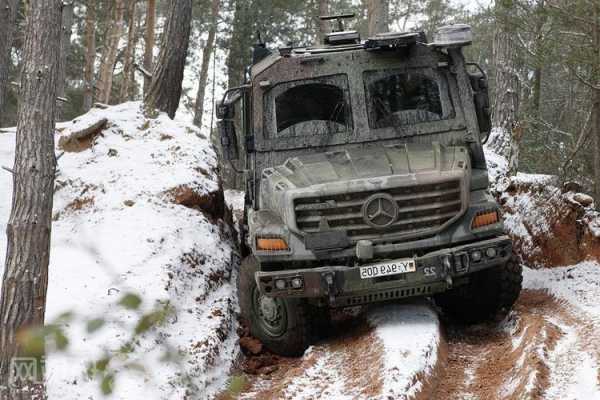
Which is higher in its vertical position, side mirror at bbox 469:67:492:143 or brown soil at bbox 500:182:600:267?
side mirror at bbox 469:67:492:143

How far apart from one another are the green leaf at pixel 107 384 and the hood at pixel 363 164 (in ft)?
14.3

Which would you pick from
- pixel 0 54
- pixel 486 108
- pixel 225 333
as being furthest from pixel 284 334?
pixel 0 54

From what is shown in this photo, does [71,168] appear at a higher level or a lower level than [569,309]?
higher

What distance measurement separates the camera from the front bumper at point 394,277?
5371mm

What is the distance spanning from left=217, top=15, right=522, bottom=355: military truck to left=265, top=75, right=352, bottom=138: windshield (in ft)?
0.03

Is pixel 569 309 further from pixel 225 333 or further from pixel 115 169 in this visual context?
pixel 115 169

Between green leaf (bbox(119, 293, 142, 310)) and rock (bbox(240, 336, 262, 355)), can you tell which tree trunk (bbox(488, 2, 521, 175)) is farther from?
green leaf (bbox(119, 293, 142, 310))

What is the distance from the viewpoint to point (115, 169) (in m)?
8.52

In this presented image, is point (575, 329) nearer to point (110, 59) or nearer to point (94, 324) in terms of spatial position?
point (94, 324)

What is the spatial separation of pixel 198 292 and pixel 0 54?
661 centimetres

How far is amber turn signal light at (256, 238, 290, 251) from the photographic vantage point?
5.57m

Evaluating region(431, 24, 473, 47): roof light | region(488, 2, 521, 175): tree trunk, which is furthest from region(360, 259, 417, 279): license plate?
region(488, 2, 521, 175): tree trunk

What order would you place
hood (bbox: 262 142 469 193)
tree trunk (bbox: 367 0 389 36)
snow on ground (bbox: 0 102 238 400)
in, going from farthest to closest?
tree trunk (bbox: 367 0 389 36) → hood (bbox: 262 142 469 193) → snow on ground (bbox: 0 102 238 400)

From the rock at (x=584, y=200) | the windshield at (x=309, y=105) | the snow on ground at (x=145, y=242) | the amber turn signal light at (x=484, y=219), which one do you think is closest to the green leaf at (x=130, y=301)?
the snow on ground at (x=145, y=242)
